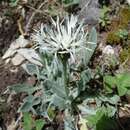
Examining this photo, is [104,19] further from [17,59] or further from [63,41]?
[63,41]

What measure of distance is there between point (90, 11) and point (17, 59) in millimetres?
679

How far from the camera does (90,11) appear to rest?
3.55 m

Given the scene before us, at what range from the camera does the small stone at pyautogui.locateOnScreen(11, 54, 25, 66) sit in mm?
3459

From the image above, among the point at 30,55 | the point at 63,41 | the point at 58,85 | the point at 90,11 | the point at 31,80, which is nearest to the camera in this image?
Result: the point at 63,41

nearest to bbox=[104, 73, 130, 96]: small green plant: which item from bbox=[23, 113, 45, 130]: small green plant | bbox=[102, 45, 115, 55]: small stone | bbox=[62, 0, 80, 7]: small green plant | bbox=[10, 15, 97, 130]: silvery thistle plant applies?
bbox=[10, 15, 97, 130]: silvery thistle plant

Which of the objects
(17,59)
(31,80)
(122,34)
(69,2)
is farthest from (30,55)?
(122,34)

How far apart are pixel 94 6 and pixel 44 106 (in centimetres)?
98

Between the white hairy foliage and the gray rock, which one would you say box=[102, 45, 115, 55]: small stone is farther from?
the white hairy foliage

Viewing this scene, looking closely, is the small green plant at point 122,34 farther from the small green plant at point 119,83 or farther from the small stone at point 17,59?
the small stone at point 17,59

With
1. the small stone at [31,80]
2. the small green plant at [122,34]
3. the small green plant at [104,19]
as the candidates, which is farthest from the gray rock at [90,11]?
the small stone at [31,80]

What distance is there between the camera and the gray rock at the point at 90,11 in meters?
3.50

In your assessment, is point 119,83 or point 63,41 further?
point 119,83

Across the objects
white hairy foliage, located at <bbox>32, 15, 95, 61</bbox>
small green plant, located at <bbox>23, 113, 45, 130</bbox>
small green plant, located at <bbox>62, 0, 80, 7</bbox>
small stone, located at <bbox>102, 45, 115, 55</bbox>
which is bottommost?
small green plant, located at <bbox>23, 113, 45, 130</bbox>

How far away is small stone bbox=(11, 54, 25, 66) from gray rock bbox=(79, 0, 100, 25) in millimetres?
563
